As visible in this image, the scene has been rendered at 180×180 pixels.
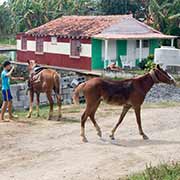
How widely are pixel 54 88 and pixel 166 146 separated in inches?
193

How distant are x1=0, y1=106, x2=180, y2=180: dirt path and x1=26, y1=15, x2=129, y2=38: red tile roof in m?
17.0

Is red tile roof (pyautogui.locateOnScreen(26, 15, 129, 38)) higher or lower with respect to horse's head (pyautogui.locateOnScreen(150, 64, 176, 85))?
higher

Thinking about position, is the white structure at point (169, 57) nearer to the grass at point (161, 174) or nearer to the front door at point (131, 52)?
the front door at point (131, 52)

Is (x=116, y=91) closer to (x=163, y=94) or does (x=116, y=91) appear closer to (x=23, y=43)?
(x=163, y=94)

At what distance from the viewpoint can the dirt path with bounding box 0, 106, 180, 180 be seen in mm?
8469

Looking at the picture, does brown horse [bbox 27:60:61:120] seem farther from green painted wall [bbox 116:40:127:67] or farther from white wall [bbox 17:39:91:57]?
green painted wall [bbox 116:40:127:67]

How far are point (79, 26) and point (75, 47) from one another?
183cm

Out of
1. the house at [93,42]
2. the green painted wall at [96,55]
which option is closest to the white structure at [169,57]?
the house at [93,42]

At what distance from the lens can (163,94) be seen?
21.9m

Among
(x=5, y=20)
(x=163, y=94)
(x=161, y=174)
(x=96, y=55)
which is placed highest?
(x=5, y=20)

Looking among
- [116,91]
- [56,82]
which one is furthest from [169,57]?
[116,91]

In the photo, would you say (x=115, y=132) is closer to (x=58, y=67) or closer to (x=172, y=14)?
(x=58, y=67)

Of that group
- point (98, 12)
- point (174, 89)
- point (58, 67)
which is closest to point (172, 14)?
point (98, 12)

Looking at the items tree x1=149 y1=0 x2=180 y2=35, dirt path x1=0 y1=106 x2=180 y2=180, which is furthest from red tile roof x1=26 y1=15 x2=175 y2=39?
dirt path x1=0 y1=106 x2=180 y2=180
